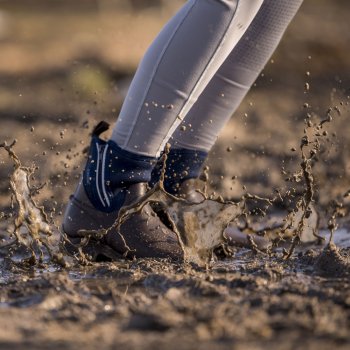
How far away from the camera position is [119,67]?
924 cm

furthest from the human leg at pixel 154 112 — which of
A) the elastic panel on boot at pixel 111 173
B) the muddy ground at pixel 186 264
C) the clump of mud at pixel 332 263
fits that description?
the clump of mud at pixel 332 263

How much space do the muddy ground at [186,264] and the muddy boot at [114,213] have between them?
84mm

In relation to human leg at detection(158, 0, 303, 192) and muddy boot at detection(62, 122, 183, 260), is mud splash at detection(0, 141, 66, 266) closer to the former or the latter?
muddy boot at detection(62, 122, 183, 260)

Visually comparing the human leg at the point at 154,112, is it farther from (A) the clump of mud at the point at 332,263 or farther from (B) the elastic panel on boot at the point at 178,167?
(A) the clump of mud at the point at 332,263

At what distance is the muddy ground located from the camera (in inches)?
79.6

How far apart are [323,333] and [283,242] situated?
156cm

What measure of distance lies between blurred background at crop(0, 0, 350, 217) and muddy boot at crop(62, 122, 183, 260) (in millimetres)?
491

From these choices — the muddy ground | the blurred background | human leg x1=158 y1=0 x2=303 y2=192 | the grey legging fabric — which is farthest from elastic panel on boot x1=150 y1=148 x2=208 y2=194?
Result: the blurred background

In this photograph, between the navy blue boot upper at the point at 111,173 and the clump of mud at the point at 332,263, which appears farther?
the navy blue boot upper at the point at 111,173

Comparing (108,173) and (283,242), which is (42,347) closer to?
(108,173)

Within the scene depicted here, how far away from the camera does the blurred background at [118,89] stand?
4852mm

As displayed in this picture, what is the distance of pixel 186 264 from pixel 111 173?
0.35 meters

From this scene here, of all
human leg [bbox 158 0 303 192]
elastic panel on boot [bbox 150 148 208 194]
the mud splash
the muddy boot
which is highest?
human leg [bbox 158 0 303 192]

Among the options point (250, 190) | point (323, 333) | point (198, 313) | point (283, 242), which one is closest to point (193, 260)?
point (283, 242)
